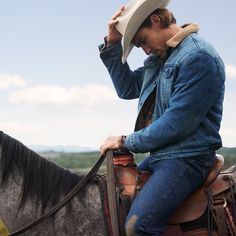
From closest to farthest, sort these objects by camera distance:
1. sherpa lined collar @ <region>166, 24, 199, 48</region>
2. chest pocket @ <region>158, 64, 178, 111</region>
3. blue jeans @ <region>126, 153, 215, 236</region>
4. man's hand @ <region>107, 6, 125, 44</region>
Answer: blue jeans @ <region>126, 153, 215, 236</region> → chest pocket @ <region>158, 64, 178, 111</region> → sherpa lined collar @ <region>166, 24, 199, 48</region> → man's hand @ <region>107, 6, 125, 44</region>

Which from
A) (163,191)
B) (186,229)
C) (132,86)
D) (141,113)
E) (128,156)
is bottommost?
(186,229)

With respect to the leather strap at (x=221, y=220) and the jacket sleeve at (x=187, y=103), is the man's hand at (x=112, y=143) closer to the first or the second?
the jacket sleeve at (x=187, y=103)

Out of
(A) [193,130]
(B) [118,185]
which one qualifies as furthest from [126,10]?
(B) [118,185]

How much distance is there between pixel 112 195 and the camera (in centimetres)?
420

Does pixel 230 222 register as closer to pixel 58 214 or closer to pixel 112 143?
pixel 112 143

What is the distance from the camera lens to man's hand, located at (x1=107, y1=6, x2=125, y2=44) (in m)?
4.66

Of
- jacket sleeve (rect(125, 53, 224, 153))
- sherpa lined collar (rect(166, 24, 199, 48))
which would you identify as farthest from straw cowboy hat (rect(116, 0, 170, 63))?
jacket sleeve (rect(125, 53, 224, 153))

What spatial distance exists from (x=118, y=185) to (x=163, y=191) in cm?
54

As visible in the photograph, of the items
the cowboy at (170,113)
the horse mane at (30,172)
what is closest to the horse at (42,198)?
the horse mane at (30,172)

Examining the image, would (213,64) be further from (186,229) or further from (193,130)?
(186,229)

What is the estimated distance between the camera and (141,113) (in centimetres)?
453

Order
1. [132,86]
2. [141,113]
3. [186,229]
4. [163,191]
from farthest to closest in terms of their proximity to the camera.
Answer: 1. [132,86]
2. [141,113]
3. [186,229]
4. [163,191]

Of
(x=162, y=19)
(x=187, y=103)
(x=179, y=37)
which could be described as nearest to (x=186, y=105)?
(x=187, y=103)

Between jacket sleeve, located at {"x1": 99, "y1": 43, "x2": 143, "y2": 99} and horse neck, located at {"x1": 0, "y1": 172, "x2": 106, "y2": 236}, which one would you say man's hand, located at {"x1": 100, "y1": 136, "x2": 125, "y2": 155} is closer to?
horse neck, located at {"x1": 0, "y1": 172, "x2": 106, "y2": 236}
